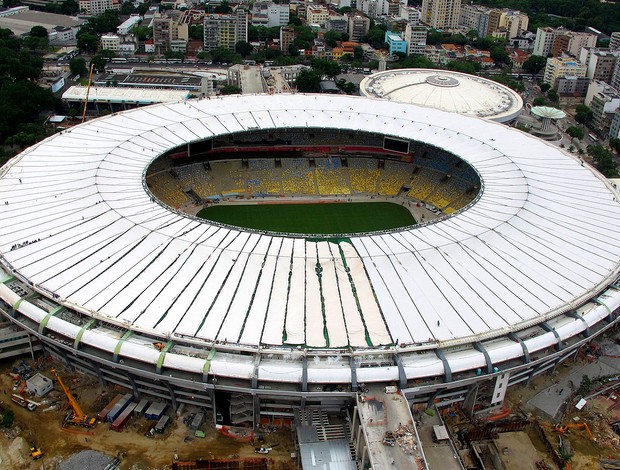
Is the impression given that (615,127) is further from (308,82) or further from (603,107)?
(308,82)

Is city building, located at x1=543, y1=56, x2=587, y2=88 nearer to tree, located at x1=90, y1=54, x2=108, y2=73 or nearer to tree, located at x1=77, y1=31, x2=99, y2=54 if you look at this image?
tree, located at x1=90, y1=54, x2=108, y2=73

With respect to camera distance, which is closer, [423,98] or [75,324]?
[75,324]

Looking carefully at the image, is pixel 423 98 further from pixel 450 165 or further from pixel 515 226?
pixel 515 226

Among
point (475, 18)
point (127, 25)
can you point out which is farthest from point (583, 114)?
point (127, 25)

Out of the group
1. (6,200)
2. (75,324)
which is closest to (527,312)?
(75,324)

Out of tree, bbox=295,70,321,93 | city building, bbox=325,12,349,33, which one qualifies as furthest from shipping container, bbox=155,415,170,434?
city building, bbox=325,12,349,33

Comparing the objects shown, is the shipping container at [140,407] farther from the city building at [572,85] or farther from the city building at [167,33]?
the city building at [167,33]
